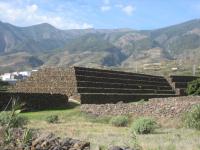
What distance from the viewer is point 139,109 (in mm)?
38656

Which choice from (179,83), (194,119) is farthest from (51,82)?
(194,119)

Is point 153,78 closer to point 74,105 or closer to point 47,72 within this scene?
point 47,72

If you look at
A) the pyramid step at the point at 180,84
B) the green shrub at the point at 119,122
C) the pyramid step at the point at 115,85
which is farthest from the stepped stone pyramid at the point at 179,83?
the green shrub at the point at 119,122

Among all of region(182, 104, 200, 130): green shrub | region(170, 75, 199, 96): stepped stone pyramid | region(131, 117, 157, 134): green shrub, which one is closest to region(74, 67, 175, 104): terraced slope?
region(170, 75, 199, 96): stepped stone pyramid

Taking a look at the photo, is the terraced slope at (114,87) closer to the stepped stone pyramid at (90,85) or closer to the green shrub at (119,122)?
the stepped stone pyramid at (90,85)

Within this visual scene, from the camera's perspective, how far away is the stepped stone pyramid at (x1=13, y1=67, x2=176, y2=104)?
5152 centimetres

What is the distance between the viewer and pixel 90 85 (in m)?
54.4

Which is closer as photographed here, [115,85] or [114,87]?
[114,87]

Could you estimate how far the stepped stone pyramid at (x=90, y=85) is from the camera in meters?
51.5

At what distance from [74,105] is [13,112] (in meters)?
38.2

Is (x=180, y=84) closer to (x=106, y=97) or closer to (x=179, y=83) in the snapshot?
(x=179, y=83)

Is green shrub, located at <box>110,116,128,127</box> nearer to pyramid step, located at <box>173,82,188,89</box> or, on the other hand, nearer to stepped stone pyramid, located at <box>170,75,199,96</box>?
stepped stone pyramid, located at <box>170,75,199,96</box>

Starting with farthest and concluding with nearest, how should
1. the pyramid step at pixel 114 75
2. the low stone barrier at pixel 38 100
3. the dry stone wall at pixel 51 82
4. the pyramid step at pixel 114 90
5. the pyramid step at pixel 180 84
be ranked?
the pyramid step at pixel 180 84, the pyramid step at pixel 114 75, the dry stone wall at pixel 51 82, the pyramid step at pixel 114 90, the low stone barrier at pixel 38 100

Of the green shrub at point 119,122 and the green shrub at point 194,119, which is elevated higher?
the green shrub at point 194,119
